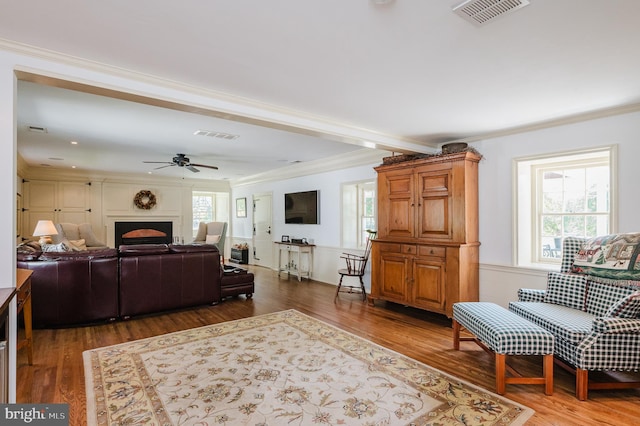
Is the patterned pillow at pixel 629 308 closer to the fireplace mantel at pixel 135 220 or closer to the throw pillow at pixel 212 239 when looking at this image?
the throw pillow at pixel 212 239

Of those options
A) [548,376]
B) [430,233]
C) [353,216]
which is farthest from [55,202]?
[548,376]

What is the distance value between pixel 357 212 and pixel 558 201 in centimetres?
304

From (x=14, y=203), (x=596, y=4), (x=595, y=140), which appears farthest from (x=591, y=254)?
(x=14, y=203)

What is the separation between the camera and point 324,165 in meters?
6.57

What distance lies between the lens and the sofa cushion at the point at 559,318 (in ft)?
8.09

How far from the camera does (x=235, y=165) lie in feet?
23.9

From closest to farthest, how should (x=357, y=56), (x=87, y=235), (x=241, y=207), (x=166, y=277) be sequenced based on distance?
(x=357, y=56) < (x=166, y=277) < (x=87, y=235) < (x=241, y=207)

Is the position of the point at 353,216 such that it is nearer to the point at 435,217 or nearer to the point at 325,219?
the point at 325,219

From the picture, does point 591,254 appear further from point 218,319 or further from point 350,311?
point 218,319

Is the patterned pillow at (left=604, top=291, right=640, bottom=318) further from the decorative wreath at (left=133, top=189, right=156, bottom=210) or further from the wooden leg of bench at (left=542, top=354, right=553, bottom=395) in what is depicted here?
the decorative wreath at (left=133, top=189, right=156, bottom=210)

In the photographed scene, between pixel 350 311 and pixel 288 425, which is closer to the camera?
pixel 288 425

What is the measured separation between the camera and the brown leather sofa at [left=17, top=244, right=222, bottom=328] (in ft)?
12.6

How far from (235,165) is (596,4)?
647 centimetres

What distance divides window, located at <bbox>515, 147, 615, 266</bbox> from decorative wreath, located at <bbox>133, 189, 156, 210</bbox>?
27.8 feet
